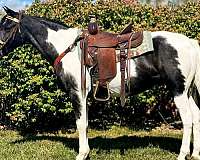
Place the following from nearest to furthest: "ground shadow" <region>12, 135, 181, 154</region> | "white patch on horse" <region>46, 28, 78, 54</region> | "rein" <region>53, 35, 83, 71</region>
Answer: "rein" <region>53, 35, 83, 71</region>, "white patch on horse" <region>46, 28, 78, 54</region>, "ground shadow" <region>12, 135, 181, 154</region>

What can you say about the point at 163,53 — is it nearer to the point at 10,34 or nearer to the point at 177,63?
the point at 177,63

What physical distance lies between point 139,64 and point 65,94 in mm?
3134

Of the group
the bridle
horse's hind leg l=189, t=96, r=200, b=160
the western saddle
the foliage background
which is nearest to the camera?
the western saddle

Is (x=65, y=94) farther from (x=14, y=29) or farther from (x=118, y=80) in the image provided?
(x=118, y=80)

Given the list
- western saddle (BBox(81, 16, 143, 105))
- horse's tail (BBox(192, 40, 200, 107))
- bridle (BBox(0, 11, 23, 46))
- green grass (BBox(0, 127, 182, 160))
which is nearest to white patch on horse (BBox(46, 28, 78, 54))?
western saddle (BBox(81, 16, 143, 105))

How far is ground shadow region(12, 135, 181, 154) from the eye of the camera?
25.7ft

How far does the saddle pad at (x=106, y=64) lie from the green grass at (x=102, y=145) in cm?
140

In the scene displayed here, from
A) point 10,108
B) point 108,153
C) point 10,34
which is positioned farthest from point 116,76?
point 10,108

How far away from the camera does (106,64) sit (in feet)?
22.0

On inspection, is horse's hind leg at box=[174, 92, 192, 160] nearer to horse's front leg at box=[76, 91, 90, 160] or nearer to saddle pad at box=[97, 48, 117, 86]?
saddle pad at box=[97, 48, 117, 86]

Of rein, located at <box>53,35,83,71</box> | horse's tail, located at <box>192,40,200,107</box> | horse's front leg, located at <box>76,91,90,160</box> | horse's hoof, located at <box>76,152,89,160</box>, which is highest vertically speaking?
rein, located at <box>53,35,83,71</box>

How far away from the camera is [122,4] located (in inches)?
415

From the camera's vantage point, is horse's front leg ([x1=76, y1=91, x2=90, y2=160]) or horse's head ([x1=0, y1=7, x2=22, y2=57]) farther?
horse's head ([x1=0, y1=7, x2=22, y2=57])

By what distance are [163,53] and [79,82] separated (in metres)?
1.40
